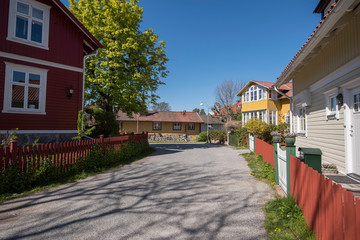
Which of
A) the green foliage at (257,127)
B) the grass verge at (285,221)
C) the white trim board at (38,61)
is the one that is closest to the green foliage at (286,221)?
the grass verge at (285,221)

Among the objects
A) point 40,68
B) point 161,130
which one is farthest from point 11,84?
point 161,130

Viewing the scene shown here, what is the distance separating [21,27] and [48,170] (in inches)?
286

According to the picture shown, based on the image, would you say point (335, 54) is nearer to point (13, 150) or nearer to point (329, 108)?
point (329, 108)

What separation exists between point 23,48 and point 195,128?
1244 inches

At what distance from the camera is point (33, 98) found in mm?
9445

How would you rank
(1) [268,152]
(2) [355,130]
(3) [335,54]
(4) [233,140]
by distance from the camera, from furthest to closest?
1. (4) [233,140]
2. (1) [268,152]
3. (3) [335,54]
4. (2) [355,130]

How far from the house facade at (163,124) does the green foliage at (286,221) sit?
32.2 meters

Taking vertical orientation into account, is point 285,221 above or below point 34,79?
below

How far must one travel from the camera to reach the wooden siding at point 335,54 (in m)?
4.76

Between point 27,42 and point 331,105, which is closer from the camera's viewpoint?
point 331,105

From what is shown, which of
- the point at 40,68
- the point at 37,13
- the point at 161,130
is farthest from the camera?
the point at 161,130

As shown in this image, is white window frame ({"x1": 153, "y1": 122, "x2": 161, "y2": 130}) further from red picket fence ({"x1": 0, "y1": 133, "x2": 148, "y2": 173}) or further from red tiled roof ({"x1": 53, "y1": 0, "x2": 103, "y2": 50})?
red picket fence ({"x1": 0, "y1": 133, "x2": 148, "y2": 173})

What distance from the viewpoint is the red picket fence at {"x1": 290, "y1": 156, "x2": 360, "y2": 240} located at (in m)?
1.83

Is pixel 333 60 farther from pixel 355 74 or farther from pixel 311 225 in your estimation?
pixel 311 225
